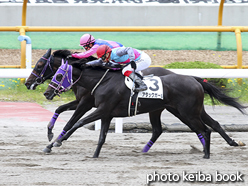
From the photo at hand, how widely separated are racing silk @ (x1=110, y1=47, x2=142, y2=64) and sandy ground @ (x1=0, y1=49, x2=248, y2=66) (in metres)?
5.90

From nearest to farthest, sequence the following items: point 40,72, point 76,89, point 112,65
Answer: point 112,65, point 40,72, point 76,89

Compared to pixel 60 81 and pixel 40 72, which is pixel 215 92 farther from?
pixel 40 72

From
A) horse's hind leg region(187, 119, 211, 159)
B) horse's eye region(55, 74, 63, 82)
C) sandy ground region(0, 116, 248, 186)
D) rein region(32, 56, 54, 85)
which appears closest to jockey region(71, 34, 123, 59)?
rein region(32, 56, 54, 85)

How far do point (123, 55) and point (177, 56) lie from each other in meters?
6.98

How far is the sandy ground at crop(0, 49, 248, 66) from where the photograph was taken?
1166 cm

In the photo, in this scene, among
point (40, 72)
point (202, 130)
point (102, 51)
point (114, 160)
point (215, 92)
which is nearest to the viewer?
point (114, 160)

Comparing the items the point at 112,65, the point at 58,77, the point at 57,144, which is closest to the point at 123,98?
the point at 112,65

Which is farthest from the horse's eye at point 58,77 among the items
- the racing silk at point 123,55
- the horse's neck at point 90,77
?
the racing silk at point 123,55

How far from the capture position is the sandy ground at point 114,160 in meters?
4.50

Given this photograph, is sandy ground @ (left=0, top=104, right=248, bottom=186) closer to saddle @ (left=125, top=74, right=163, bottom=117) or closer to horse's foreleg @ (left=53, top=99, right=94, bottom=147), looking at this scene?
horse's foreleg @ (left=53, top=99, right=94, bottom=147)

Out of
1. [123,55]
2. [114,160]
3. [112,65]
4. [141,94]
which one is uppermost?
[123,55]

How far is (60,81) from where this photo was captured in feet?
19.1

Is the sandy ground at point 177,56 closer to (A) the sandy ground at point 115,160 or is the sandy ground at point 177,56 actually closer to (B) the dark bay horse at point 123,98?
(A) the sandy ground at point 115,160

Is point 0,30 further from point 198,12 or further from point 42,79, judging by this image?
point 198,12
